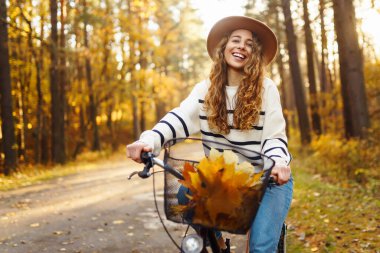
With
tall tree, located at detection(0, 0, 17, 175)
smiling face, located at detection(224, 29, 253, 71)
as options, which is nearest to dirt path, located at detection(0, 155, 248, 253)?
smiling face, located at detection(224, 29, 253, 71)

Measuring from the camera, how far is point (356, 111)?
10.5 meters

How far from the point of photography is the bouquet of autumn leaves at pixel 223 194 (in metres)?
2.06

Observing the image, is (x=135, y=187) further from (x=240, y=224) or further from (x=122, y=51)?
(x=122, y=51)

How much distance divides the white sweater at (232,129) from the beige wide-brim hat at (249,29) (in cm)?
33

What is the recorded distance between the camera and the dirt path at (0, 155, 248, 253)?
577cm

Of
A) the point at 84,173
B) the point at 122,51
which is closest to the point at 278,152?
the point at 84,173

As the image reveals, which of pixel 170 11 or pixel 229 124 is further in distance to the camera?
pixel 170 11

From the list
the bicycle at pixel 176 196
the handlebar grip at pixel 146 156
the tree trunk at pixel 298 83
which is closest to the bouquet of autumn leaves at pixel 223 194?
the bicycle at pixel 176 196

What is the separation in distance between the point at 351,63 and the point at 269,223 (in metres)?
8.74

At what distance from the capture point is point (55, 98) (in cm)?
1662

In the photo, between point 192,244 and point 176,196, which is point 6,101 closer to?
point 176,196

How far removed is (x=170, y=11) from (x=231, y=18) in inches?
1109

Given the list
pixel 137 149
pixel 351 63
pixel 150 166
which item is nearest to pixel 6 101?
pixel 351 63

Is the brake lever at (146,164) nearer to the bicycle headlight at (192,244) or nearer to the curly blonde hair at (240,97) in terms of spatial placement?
the bicycle headlight at (192,244)
